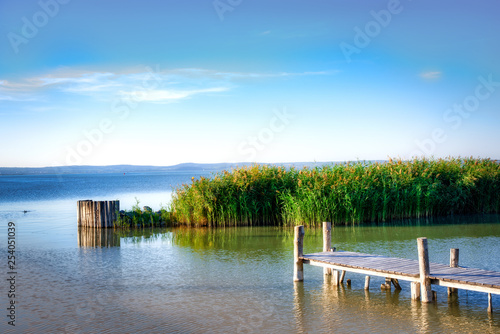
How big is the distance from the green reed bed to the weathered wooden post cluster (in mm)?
2729

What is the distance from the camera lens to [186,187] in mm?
22766

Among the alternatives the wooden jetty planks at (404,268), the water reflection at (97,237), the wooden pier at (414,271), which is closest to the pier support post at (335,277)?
the wooden pier at (414,271)

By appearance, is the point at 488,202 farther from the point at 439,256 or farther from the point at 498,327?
the point at 498,327

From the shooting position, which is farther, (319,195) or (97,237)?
(319,195)

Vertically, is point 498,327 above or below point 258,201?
below

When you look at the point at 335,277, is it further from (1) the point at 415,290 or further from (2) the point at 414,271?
(2) the point at 414,271

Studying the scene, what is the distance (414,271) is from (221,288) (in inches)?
170

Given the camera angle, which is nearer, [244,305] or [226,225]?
[244,305]

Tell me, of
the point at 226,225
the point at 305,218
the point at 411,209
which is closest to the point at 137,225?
the point at 226,225

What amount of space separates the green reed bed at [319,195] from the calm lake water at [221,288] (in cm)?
164

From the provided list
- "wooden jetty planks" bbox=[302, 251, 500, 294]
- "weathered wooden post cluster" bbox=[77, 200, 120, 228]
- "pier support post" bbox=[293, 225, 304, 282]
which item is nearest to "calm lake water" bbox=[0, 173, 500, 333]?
"pier support post" bbox=[293, 225, 304, 282]

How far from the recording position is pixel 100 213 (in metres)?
22.0

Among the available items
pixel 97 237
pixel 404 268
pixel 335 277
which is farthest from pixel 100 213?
pixel 404 268

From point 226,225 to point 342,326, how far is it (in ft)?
44.7
